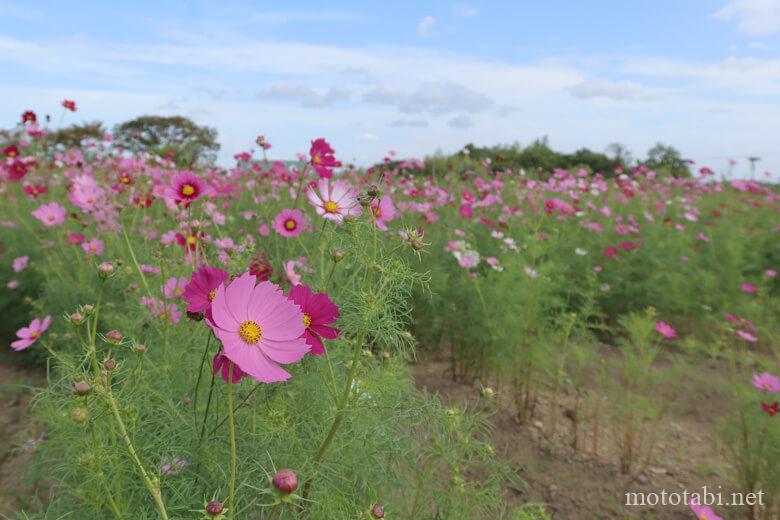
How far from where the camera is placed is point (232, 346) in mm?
698

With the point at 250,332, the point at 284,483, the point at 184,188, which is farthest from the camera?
the point at 184,188

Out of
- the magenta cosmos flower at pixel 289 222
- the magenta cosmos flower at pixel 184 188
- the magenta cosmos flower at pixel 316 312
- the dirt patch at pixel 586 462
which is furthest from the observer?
the dirt patch at pixel 586 462

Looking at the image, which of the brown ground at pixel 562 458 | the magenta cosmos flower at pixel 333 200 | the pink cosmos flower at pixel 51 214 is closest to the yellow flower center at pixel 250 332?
the magenta cosmos flower at pixel 333 200

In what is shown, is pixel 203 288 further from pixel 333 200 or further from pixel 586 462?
pixel 586 462

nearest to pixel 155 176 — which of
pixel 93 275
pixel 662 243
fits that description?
pixel 93 275

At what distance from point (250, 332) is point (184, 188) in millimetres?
867

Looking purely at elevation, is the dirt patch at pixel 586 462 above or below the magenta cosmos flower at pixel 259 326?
below

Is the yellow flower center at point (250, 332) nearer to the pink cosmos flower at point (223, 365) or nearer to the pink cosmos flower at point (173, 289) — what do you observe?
the pink cosmos flower at point (223, 365)

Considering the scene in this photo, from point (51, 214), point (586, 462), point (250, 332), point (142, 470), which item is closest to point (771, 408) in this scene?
point (586, 462)

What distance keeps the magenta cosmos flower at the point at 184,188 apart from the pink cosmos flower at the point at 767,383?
1.82 metres

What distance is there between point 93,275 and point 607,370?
8.22ft

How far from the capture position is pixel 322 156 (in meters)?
1.83

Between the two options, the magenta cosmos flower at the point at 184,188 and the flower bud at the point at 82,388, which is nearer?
the flower bud at the point at 82,388

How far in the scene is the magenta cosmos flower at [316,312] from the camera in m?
0.89
